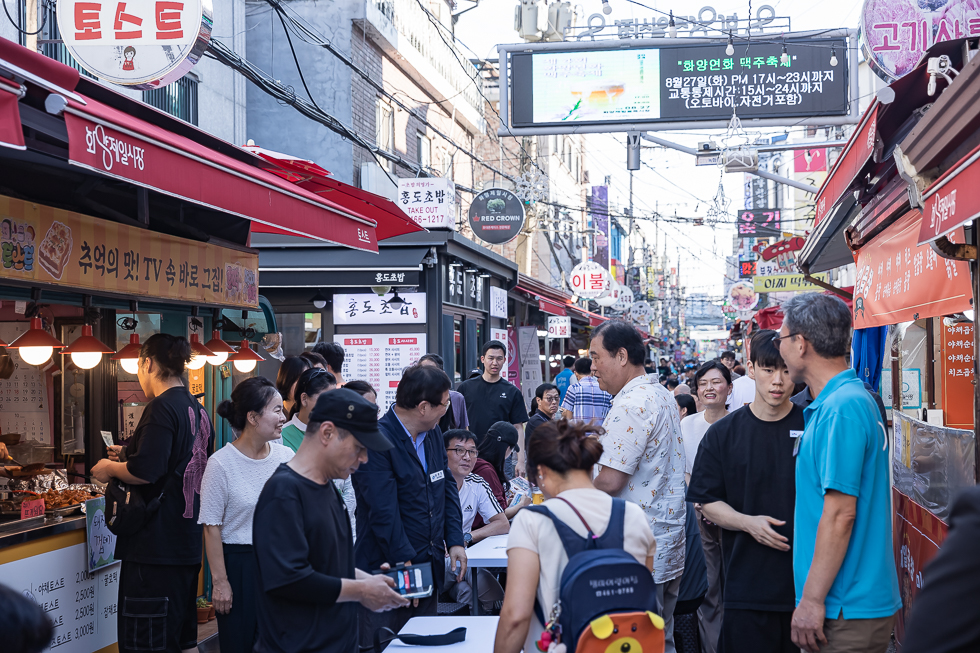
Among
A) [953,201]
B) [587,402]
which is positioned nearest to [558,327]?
[587,402]

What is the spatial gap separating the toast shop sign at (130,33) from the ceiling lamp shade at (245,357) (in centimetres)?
281

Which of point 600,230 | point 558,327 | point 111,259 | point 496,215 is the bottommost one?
point 558,327

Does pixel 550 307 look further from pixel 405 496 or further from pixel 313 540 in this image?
pixel 313 540

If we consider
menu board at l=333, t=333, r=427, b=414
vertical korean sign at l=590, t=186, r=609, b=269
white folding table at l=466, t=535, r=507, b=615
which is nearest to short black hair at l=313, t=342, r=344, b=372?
white folding table at l=466, t=535, r=507, b=615

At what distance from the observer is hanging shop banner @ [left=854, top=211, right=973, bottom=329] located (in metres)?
4.54

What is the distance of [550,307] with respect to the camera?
19453 millimetres

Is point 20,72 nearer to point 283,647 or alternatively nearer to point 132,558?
point 283,647

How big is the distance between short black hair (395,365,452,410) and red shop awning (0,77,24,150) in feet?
7.43

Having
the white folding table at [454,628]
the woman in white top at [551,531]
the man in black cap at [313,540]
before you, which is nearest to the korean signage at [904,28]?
the woman in white top at [551,531]

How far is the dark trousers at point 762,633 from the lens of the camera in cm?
397

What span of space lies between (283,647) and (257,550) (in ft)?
1.34

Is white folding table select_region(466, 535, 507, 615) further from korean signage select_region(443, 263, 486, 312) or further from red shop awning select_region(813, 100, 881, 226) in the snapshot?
korean signage select_region(443, 263, 486, 312)

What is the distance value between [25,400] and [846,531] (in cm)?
696

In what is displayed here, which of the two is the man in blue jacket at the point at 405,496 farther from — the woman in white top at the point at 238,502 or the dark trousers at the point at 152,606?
the dark trousers at the point at 152,606
